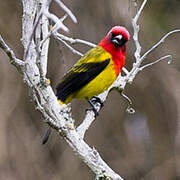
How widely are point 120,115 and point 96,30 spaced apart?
1.40 m

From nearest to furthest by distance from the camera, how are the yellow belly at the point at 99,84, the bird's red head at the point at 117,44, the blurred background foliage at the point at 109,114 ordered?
the yellow belly at the point at 99,84 → the bird's red head at the point at 117,44 → the blurred background foliage at the point at 109,114

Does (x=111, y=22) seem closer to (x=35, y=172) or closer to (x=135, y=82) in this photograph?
(x=135, y=82)

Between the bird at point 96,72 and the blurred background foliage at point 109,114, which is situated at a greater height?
the bird at point 96,72

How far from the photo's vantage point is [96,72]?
4988 mm

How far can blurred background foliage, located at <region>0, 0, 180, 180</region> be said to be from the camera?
22.6ft

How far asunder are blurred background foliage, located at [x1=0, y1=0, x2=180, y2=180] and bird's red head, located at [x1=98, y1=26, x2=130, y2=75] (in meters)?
1.48

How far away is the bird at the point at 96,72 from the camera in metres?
4.85

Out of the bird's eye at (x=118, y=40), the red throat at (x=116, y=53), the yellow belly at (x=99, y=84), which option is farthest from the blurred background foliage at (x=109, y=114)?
the yellow belly at (x=99, y=84)

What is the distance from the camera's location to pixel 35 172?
710 centimetres

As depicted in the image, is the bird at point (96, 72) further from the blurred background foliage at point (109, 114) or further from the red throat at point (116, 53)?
the blurred background foliage at point (109, 114)

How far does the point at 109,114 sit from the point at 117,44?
259 centimetres

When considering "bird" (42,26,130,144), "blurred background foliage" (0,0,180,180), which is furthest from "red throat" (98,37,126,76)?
"blurred background foliage" (0,0,180,180)

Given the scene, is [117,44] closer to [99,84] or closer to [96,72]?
[96,72]

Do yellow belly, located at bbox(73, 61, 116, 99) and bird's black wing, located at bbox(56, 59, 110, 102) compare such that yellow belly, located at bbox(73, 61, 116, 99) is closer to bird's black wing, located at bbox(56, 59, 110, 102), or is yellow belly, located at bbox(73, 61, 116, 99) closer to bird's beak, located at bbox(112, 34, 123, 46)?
bird's black wing, located at bbox(56, 59, 110, 102)
